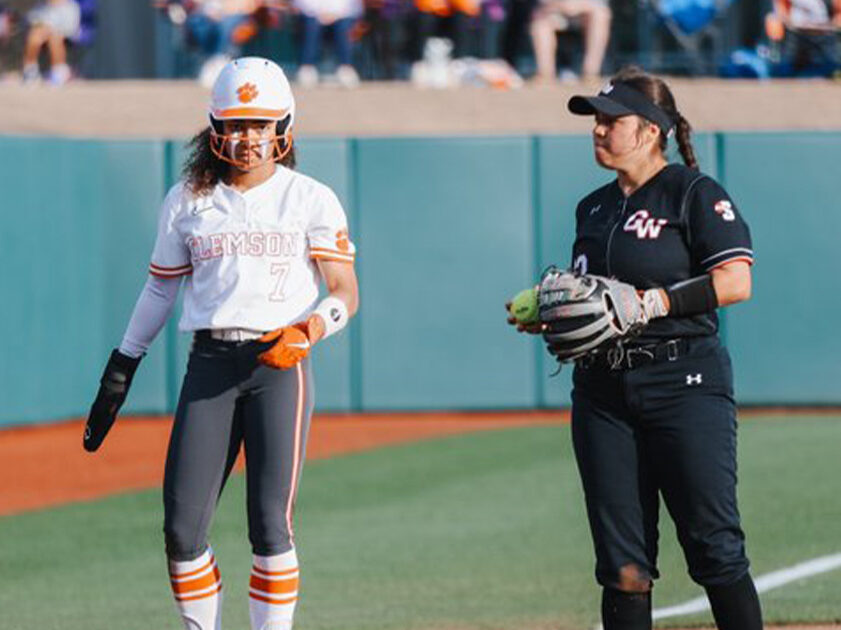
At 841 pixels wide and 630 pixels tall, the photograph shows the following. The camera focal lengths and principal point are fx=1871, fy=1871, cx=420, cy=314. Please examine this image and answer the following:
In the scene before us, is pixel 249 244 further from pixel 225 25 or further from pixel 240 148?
pixel 225 25

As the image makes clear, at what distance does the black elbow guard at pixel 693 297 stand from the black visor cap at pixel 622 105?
492 millimetres

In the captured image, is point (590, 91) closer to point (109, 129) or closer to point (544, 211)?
point (544, 211)

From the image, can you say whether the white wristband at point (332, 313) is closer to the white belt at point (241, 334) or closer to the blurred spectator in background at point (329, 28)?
the white belt at point (241, 334)

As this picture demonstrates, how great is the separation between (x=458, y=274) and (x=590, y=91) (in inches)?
129

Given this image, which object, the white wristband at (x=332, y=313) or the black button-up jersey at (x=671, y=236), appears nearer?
the black button-up jersey at (x=671, y=236)

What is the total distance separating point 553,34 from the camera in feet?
63.0

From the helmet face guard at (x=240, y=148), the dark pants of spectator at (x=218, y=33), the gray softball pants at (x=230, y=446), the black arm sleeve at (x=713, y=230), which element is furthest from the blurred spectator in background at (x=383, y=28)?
the black arm sleeve at (x=713, y=230)

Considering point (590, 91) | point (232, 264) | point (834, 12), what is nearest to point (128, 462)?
point (590, 91)

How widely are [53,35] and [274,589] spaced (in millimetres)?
15840

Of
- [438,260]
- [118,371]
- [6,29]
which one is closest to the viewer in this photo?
[118,371]

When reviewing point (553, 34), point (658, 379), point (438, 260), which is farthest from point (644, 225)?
point (553, 34)

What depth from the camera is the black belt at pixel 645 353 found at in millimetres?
5340

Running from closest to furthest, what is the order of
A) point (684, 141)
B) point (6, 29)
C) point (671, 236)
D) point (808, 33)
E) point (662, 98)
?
point (671, 236)
point (662, 98)
point (684, 141)
point (808, 33)
point (6, 29)

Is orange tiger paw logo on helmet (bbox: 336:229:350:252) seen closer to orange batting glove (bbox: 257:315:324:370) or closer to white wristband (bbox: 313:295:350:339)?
white wristband (bbox: 313:295:350:339)
